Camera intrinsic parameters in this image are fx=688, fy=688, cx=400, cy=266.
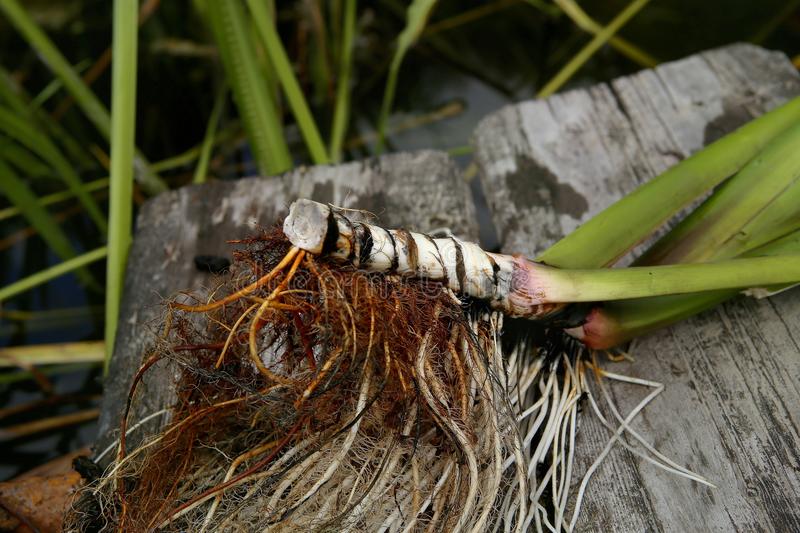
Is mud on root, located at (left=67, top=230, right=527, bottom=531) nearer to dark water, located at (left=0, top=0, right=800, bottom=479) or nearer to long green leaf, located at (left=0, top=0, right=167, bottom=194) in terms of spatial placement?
long green leaf, located at (left=0, top=0, right=167, bottom=194)

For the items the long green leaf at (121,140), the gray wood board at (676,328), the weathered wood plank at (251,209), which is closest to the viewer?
the gray wood board at (676,328)

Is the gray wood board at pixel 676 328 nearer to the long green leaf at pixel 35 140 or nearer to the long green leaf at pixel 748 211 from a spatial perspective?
the long green leaf at pixel 748 211

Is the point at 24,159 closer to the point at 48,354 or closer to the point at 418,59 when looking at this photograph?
the point at 48,354

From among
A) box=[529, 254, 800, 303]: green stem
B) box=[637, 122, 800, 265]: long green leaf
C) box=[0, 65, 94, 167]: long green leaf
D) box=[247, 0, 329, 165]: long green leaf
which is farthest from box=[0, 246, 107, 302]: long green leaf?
box=[637, 122, 800, 265]: long green leaf

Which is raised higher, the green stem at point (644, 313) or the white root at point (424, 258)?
the white root at point (424, 258)

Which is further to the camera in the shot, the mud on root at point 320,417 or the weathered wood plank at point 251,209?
the weathered wood plank at point 251,209

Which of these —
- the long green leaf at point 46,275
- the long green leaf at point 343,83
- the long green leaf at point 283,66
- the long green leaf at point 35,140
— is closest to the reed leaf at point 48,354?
the long green leaf at point 46,275
